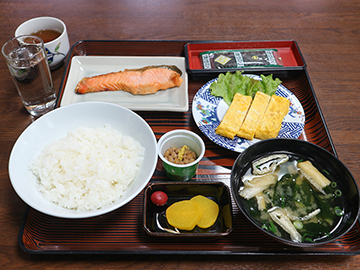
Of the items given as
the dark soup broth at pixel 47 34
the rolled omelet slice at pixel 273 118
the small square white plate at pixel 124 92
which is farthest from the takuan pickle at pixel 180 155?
the dark soup broth at pixel 47 34

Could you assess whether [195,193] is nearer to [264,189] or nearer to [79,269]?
[264,189]

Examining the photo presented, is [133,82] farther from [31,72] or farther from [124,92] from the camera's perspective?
[31,72]

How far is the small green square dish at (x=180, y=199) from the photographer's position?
1.29m

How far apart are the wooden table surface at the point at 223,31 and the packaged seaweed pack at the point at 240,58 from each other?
1.05ft

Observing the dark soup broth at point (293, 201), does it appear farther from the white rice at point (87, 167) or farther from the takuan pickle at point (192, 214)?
the white rice at point (87, 167)

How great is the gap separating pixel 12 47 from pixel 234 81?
1477mm

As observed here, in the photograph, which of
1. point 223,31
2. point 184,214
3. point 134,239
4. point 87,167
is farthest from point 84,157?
point 223,31

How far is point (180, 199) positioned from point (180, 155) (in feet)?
0.77

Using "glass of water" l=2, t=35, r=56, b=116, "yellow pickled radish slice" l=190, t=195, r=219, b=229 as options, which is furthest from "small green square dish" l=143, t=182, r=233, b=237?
"glass of water" l=2, t=35, r=56, b=116

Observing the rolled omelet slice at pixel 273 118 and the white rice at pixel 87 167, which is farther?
the rolled omelet slice at pixel 273 118

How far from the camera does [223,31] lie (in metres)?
2.49

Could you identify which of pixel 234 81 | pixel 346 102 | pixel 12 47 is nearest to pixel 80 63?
pixel 12 47

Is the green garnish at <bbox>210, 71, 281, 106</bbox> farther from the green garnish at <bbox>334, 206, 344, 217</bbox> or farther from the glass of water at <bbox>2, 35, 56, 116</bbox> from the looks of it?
the glass of water at <bbox>2, 35, 56, 116</bbox>

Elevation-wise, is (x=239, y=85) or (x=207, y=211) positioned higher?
(x=239, y=85)
